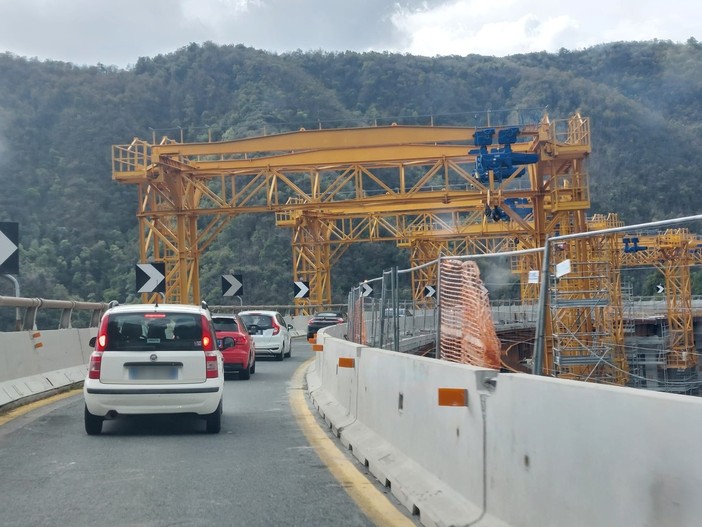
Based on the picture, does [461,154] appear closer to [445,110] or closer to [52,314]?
[52,314]

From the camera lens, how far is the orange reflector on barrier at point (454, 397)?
6.17 m

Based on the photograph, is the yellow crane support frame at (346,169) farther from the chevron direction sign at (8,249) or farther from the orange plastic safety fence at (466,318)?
the orange plastic safety fence at (466,318)

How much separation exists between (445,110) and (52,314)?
289 feet

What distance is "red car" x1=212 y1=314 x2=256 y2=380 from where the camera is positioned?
19.3 m

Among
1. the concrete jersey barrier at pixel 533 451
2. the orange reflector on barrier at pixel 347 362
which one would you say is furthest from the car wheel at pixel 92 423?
the concrete jersey barrier at pixel 533 451

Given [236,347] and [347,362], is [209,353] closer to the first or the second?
[347,362]

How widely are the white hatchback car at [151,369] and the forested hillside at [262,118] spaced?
1421 inches

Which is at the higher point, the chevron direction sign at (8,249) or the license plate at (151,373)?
the chevron direction sign at (8,249)

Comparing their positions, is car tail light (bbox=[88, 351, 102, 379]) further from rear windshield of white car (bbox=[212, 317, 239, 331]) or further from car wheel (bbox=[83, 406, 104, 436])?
rear windshield of white car (bbox=[212, 317, 239, 331])

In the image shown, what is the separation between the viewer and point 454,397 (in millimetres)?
6203

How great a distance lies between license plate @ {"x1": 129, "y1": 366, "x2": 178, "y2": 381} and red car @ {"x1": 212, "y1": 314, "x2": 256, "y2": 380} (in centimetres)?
741

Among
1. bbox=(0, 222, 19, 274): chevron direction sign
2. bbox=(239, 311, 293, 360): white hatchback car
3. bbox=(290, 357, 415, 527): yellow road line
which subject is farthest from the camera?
bbox=(239, 311, 293, 360): white hatchback car

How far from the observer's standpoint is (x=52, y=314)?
175 feet

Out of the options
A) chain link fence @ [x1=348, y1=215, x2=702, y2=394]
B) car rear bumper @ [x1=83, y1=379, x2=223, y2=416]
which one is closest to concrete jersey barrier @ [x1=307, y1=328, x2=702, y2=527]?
chain link fence @ [x1=348, y1=215, x2=702, y2=394]
